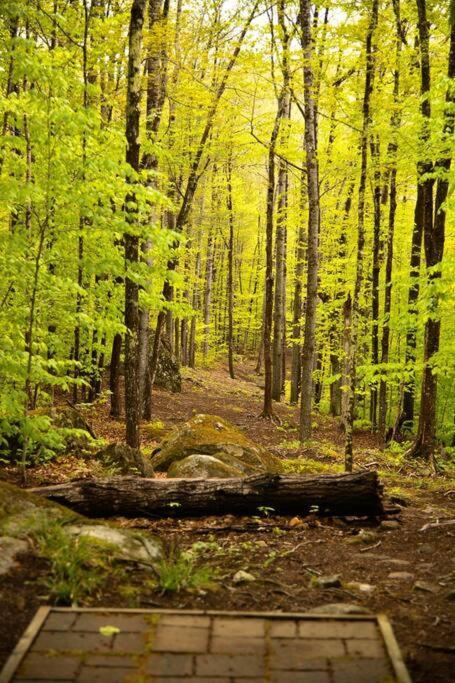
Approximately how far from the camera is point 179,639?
3.13 m

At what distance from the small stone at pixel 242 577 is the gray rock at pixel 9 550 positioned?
1744 millimetres

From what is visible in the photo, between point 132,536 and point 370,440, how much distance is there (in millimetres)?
14771

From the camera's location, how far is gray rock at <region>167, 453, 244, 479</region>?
7.78 meters

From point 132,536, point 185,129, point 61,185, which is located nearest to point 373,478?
point 132,536

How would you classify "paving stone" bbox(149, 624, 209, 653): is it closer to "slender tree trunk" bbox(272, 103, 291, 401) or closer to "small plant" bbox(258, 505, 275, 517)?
"small plant" bbox(258, 505, 275, 517)

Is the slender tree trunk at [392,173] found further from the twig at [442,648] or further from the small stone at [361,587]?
the twig at [442,648]

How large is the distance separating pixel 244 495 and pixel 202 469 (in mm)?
1597

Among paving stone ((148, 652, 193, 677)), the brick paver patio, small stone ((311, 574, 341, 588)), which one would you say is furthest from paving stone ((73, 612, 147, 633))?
small stone ((311, 574, 341, 588))

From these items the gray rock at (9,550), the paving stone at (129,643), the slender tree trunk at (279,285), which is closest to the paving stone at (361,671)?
the paving stone at (129,643)

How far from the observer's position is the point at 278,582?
14.5 feet

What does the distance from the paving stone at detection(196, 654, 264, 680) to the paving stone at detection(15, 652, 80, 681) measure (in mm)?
693

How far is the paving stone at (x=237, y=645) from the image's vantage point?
303 centimetres

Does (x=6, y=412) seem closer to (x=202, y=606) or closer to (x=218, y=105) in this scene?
(x=202, y=606)

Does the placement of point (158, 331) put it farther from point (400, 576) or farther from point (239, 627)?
point (239, 627)
